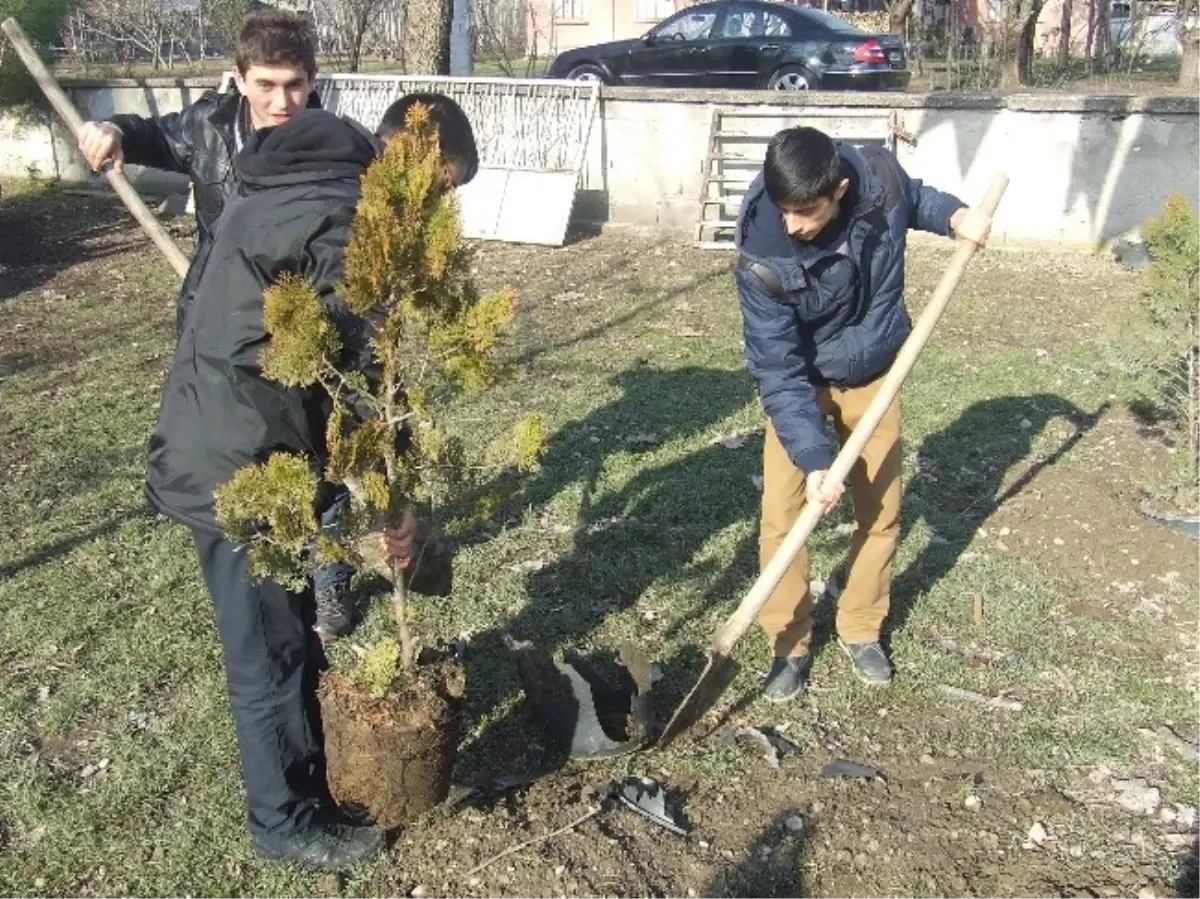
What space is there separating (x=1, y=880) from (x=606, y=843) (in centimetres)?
153

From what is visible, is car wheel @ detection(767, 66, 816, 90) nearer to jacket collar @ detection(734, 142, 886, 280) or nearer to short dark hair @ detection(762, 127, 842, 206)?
jacket collar @ detection(734, 142, 886, 280)

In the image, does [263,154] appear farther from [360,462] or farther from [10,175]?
[10,175]

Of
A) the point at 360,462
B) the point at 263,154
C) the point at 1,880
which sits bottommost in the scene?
the point at 1,880

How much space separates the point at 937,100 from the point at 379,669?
8.43 m

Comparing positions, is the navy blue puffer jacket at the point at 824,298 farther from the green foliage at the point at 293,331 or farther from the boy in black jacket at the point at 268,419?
the green foliage at the point at 293,331

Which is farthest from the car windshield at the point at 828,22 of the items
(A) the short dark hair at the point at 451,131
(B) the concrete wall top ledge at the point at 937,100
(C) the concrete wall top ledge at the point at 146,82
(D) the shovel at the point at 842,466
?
(A) the short dark hair at the point at 451,131

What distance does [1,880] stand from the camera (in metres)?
3.04

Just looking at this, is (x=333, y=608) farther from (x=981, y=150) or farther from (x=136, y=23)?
(x=136, y=23)

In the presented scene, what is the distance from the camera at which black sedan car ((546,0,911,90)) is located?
1407cm

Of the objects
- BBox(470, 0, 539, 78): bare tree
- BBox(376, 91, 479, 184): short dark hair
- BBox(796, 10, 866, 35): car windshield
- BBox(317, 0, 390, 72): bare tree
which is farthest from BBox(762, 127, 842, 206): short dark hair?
BBox(470, 0, 539, 78): bare tree

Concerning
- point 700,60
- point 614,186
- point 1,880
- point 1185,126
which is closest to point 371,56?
point 700,60

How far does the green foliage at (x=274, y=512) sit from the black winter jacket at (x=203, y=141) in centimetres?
148

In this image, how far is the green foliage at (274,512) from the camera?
2514 mm

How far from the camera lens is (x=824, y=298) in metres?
3.37
